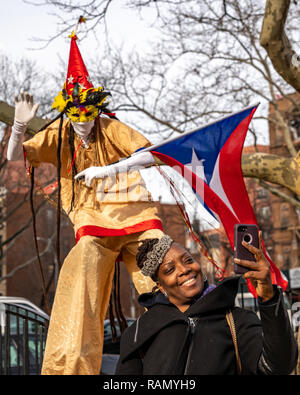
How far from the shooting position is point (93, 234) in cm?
373

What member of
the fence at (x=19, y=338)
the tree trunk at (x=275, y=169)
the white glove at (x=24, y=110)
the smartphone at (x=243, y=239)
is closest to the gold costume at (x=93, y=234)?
the white glove at (x=24, y=110)

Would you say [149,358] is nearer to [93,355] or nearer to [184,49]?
[93,355]

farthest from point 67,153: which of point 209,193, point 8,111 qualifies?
point 209,193

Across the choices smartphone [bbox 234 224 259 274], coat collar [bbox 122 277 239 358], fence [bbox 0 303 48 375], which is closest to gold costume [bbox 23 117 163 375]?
coat collar [bbox 122 277 239 358]

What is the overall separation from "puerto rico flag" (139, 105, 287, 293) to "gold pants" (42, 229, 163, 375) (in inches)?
28.8

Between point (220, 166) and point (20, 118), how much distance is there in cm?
160

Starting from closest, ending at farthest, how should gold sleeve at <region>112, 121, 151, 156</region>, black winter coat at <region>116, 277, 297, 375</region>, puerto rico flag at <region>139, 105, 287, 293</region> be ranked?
black winter coat at <region>116, 277, 297, 375</region> < puerto rico flag at <region>139, 105, 287, 293</region> < gold sleeve at <region>112, 121, 151, 156</region>

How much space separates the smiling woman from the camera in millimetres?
1963

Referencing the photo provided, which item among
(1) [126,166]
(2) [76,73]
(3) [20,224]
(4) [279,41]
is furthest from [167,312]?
(3) [20,224]

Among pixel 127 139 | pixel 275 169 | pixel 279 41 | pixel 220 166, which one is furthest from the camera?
pixel 275 169

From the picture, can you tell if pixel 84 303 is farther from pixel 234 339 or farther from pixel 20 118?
pixel 234 339

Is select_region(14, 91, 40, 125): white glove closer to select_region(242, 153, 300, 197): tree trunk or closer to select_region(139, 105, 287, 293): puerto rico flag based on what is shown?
select_region(139, 105, 287, 293): puerto rico flag

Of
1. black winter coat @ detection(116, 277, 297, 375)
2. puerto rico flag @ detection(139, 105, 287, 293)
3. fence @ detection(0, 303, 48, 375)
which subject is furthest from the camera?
fence @ detection(0, 303, 48, 375)
